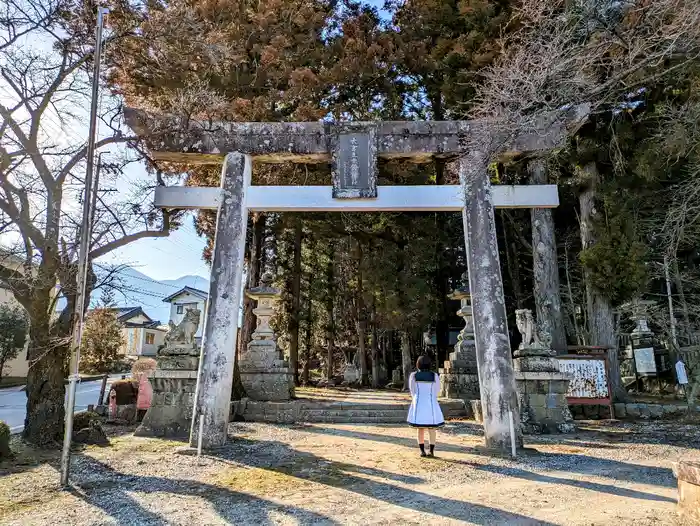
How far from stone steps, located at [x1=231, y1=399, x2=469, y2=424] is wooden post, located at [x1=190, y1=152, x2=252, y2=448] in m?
3.35

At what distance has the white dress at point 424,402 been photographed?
6.09 meters

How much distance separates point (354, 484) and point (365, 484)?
A: 0.12 meters

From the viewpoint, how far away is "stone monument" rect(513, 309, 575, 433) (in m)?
7.86

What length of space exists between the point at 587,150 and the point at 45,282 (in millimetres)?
10895

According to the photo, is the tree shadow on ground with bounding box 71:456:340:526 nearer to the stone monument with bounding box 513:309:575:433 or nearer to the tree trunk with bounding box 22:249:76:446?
the tree trunk with bounding box 22:249:76:446

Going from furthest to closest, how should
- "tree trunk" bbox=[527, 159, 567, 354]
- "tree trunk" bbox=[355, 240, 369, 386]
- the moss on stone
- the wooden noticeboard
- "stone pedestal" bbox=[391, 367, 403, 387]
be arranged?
1. "stone pedestal" bbox=[391, 367, 403, 387]
2. "tree trunk" bbox=[355, 240, 369, 386]
3. "tree trunk" bbox=[527, 159, 567, 354]
4. the wooden noticeboard
5. the moss on stone

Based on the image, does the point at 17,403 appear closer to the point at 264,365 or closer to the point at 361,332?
the point at 264,365

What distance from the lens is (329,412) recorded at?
995 centimetres

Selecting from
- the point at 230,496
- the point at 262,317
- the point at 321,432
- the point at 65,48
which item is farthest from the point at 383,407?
the point at 65,48

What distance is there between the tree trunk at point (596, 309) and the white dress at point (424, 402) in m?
5.96

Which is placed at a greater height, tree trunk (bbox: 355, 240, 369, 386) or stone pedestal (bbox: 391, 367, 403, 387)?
tree trunk (bbox: 355, 240, 369, 386)

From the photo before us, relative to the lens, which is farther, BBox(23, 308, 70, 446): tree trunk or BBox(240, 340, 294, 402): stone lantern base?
BBox(240, 340, 294, 402): stone lantern base

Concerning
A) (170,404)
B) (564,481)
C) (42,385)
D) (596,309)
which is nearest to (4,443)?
(42,385)

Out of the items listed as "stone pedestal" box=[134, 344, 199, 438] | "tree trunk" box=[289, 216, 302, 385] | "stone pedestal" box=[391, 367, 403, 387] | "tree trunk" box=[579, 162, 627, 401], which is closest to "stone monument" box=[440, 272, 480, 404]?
"tree trunk" box=[579, 162, 627, 401]
